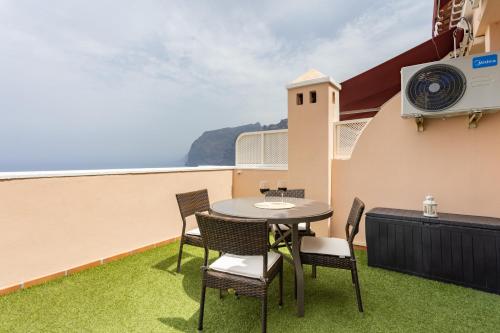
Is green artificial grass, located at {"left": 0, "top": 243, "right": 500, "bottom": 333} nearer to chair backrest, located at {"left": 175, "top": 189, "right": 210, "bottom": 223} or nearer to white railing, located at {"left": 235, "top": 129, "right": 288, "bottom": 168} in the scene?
chair backrest, located at {"left": 175, "top": 189, "right": 210, "bottom": 223}

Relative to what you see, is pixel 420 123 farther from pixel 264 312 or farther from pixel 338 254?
pixel 264 312

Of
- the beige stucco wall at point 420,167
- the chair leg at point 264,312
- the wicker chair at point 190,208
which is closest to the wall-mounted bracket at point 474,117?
the beige stucco wall at point 420,167

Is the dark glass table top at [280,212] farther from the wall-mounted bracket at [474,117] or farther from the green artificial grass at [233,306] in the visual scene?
the wall-mounted bracket at [474,117]

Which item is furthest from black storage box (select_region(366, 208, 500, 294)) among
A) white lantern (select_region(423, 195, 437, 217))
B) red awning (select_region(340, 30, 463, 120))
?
red awning (select_region(340, 30, 463, 120))

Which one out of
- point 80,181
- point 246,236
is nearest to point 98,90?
point 80,181

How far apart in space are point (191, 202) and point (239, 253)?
5.65 feet

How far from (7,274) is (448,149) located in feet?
18.3

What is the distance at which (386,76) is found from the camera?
17.9ft

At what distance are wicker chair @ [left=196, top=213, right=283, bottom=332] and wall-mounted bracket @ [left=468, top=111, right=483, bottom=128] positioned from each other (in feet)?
10.1

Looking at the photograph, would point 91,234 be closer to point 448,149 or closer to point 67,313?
point 67,313

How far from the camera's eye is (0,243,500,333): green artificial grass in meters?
2.01

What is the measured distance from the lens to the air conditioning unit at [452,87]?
2781 millimetres

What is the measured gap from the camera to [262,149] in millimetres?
5352

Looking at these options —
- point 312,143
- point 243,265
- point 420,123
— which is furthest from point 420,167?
point 243,265
